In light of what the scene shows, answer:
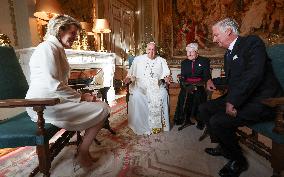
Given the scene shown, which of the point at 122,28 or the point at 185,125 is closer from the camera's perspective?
the point at 185,125

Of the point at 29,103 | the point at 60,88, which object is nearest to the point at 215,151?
the point at 60,88

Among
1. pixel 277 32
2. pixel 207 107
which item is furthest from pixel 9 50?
pixel 277 32

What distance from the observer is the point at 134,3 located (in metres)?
11.0

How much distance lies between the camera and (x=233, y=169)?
2.43m

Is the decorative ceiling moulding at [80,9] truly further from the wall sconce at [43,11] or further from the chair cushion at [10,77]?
the chair cushion at [10,77]

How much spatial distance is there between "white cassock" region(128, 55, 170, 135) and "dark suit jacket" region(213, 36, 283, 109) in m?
1.65

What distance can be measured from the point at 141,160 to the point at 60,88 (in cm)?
126

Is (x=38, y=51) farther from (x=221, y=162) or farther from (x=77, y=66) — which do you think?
(x=77, y=66)

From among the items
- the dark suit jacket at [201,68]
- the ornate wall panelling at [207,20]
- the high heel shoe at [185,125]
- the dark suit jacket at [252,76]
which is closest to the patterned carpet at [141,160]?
the high heel shoe at [185,125]

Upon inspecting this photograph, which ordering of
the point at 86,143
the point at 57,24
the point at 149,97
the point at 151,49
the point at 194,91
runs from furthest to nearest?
the point at 194,91, the point at 151,49, the point at 149,97, the point at 86,143, the point at 57,24

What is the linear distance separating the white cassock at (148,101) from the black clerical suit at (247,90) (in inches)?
61.3

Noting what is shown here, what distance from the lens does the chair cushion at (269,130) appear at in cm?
200

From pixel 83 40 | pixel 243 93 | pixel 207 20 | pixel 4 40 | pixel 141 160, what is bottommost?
pixel 141 160

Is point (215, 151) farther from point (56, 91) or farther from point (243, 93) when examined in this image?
point (56, 91)
